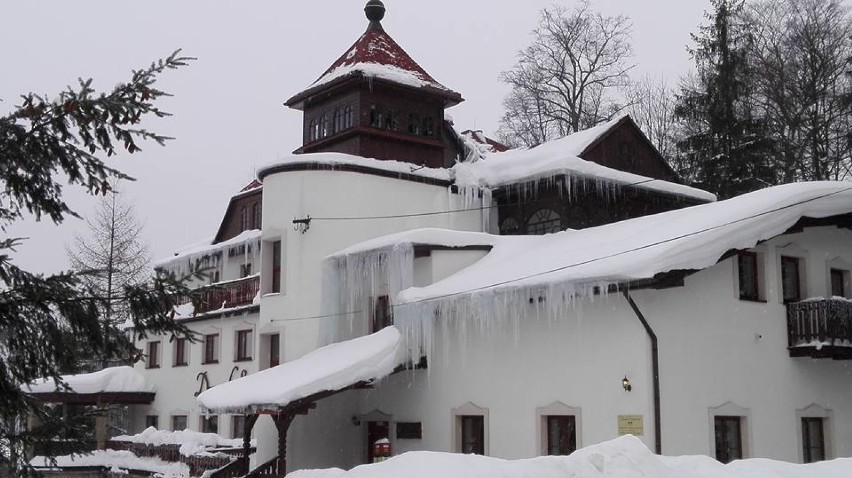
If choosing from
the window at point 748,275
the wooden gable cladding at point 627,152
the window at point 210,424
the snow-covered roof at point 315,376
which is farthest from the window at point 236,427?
the window at point 748,275

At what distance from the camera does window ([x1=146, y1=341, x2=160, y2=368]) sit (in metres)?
36.3

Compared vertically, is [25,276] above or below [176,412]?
above

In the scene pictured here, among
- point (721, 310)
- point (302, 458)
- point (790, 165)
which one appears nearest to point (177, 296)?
point (721, 310)

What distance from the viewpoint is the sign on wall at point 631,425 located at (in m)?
15.8

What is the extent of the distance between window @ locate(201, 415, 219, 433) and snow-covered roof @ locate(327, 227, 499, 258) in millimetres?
11195

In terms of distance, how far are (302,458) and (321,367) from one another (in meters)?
3.20

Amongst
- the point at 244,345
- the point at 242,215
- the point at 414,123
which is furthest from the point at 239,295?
the point at 414,123

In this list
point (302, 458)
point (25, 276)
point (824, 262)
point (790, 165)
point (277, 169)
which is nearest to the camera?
point (25, 276)

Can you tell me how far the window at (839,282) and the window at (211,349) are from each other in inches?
801

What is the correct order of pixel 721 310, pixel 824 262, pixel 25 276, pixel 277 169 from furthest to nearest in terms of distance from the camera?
pixel 277 169 → pixel 824 262 → pixel 721 310 → pixel 25 276

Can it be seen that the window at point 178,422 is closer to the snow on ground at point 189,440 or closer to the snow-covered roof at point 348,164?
the snow on ground at point 189,440

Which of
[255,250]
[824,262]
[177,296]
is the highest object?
[255,250]

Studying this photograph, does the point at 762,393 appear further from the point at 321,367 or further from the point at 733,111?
the point at 733,111

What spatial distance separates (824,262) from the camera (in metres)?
19.2
